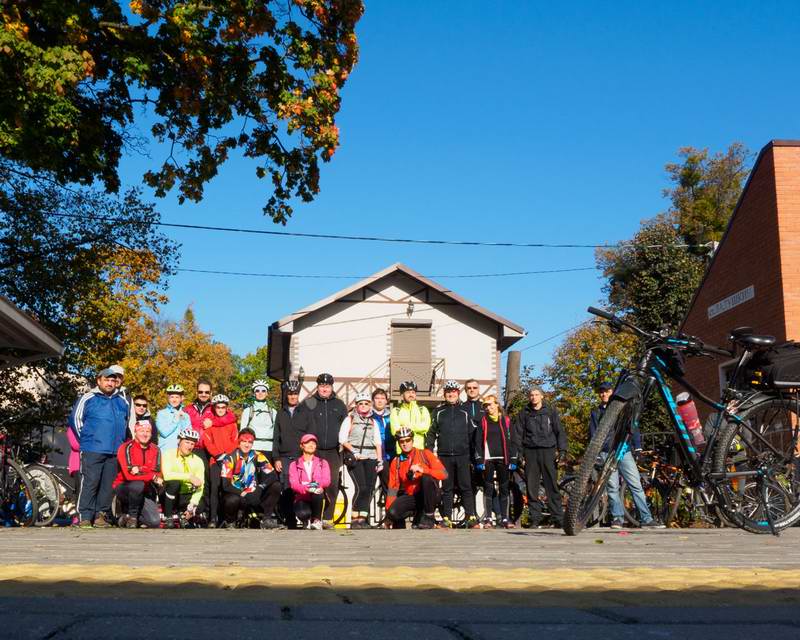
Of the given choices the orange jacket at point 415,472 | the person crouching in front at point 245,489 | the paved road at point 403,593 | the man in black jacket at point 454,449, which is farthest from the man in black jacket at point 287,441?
the paved road at point 403,593

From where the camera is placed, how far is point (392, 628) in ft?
9.17

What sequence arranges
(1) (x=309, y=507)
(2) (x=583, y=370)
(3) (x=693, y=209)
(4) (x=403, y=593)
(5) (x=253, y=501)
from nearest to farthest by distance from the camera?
(4) (x=403, y=593) < (1) (x=309, y=507) < (5) (x=253, y=501) < (2) (x=583, y=370) < (3) (x=693, y=209)

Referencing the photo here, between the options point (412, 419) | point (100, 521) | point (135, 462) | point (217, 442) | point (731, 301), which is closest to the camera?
point (100, 521)

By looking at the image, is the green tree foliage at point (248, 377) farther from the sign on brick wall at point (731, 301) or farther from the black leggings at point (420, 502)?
the black leggings at point (420, 502)

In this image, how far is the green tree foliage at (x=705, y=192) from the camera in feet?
172

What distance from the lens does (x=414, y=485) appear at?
1200 centimetres

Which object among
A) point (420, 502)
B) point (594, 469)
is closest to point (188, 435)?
point (420, 502)

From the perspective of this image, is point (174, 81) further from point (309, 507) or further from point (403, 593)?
Answer: point (403, 593)

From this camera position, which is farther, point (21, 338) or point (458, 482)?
point (21, 338)

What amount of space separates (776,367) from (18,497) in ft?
29.4

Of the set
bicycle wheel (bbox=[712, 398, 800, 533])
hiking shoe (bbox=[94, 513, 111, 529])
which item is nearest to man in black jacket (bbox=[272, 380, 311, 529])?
hiking shoe (bbox=[94, 513, 111, 529])

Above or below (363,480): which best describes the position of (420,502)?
below

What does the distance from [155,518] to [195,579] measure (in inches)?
309

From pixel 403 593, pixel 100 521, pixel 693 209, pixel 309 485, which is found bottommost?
pixel 403 593
